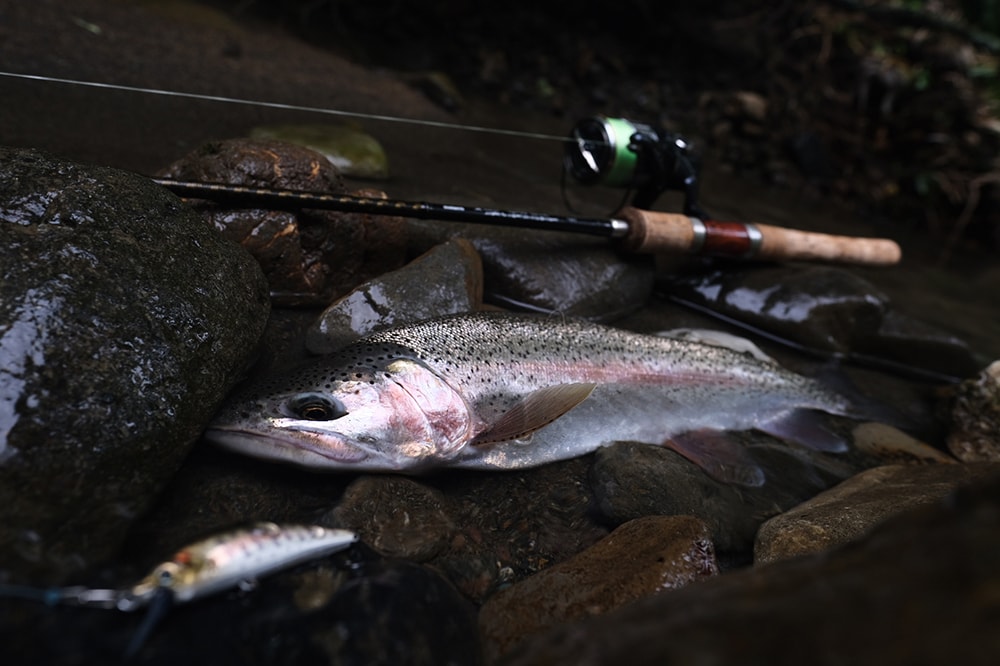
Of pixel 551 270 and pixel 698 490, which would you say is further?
pixel 551 270

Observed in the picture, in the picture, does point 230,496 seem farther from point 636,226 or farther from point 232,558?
point 636,226

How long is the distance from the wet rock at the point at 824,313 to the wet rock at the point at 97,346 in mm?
3628

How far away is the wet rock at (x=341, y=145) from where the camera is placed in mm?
5227

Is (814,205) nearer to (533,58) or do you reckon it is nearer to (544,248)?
(533,58)

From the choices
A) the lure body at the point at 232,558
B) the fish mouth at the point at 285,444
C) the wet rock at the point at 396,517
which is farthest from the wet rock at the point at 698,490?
the lure body at the point at 232,558

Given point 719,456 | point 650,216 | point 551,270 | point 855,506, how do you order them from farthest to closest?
1. point 650,216
2. point 551,270
3. point 719,456
4. point 855,506

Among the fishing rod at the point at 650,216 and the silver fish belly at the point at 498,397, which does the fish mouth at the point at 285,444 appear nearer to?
the silver fish belly at the point at 498,397

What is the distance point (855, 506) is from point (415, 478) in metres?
1.98

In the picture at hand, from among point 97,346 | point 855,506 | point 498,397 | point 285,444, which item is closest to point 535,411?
point 498,397

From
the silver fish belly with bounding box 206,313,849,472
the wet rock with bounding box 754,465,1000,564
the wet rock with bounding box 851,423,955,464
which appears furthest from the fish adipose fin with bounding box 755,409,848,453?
the wet rock with bounding box 754,465,1000,564

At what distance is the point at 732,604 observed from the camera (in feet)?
3.84

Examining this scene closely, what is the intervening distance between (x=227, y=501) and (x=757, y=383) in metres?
2.96

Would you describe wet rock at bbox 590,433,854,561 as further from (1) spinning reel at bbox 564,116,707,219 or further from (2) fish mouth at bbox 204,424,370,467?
(1) spinning reel at bbox 564,116,707,219

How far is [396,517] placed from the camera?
2350 millimetres
